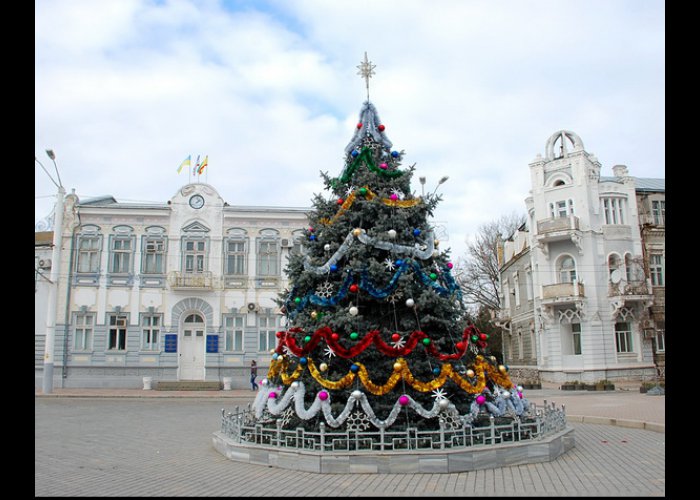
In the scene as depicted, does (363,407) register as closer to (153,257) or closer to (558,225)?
(153,257)

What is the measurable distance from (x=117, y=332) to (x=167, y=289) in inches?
129

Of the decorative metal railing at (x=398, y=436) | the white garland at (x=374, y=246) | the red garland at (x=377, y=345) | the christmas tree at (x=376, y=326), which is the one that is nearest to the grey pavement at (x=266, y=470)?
the decorative metal railing at (x=398, y=436)

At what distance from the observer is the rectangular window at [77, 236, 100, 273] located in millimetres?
28938

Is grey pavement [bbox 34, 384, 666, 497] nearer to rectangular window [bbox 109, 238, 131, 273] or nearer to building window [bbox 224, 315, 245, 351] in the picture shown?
building window [bbox 224, 315, 245, 351]

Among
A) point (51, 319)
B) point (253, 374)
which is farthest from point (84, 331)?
point (253, 374)

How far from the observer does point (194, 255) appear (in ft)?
96.5

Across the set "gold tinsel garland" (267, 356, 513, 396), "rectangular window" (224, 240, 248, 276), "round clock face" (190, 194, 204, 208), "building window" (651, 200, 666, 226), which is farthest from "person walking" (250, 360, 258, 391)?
"building window" (651, 200, 666, 226)

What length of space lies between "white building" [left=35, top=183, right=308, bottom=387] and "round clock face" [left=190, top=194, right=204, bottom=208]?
0.05 metres

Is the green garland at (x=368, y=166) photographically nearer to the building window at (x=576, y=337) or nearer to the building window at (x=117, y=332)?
the building window at (x=117, y=332)

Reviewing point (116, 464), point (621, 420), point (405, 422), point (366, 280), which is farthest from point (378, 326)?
point (621, 420)

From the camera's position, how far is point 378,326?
9.81m

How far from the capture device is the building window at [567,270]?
31.6 m
